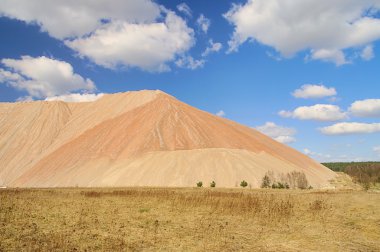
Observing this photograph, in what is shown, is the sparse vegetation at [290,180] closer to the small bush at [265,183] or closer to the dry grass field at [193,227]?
the small bush at [265,183]

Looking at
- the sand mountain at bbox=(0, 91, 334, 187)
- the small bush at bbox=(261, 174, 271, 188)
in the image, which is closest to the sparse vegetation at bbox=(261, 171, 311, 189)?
the sand mountain at bbox=(0, 91, 334, 187)

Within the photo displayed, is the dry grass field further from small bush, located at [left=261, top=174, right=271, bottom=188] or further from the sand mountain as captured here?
the sand mountain

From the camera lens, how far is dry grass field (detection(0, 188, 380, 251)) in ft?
43.8

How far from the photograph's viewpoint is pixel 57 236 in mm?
13797

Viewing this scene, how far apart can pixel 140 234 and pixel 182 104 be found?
10848cm

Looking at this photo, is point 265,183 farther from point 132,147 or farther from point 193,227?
point 193,227

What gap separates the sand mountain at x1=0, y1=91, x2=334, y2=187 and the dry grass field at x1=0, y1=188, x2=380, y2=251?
5170 cm

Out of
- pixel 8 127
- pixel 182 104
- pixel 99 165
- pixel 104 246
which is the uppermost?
pixel 182 104

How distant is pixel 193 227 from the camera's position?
16.5 m

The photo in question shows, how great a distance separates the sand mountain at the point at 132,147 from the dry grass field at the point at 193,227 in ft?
170

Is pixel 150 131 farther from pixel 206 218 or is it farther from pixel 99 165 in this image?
pixel 206 218

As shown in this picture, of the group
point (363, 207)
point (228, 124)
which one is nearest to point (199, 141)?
point (228, 124)

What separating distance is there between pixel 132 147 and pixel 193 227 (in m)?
80.0

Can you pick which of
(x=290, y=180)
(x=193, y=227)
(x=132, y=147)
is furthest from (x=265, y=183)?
(x=193, y=227)
